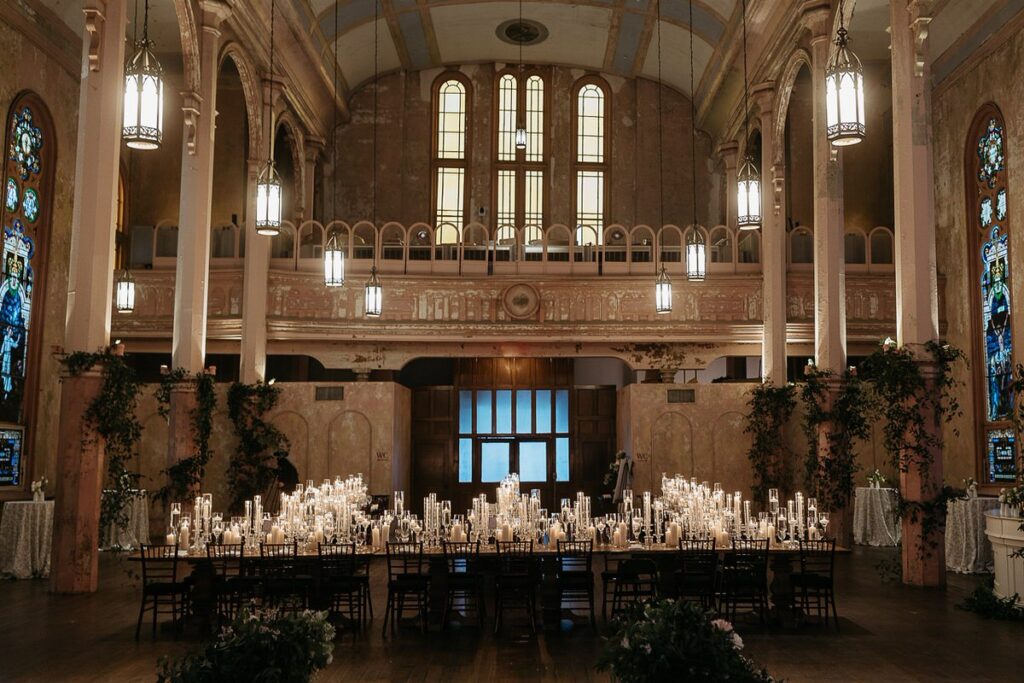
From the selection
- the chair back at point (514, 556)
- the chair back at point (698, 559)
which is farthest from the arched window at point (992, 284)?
the chair back at point (514, 556)

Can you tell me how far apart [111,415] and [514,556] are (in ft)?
16.7

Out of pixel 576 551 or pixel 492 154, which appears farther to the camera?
pixel 492 154

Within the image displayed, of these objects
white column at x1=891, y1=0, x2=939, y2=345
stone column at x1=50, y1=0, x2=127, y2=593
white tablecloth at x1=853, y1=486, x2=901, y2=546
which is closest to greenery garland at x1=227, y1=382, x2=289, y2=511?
stone column at x1=50, y1=0, x2=127, y2=593

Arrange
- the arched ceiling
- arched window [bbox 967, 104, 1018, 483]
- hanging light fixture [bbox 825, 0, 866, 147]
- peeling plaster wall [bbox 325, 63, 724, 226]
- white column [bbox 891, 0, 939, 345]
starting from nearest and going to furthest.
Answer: hanging light fixture [bbox 825, 0, 866, 147] → white column [bbox 891, 0, 939, 345] → arched window [bbox 967, 104, 1018, 483] → the arched ceiling → peeling plaster wall [bbox 325, 63, 724, 226]

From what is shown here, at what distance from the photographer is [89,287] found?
11.4m

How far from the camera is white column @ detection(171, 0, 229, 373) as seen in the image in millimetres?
14898

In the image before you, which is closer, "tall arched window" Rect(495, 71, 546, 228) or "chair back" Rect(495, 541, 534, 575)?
"chair back" Rect(495, 541, 534, 575)

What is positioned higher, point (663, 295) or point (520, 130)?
point (520, 130)

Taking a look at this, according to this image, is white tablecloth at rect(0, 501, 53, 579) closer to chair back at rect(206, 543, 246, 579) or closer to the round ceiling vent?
chair back at rect(206, 543, 246, 579)

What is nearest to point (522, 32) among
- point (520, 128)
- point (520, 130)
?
point (520, 128)

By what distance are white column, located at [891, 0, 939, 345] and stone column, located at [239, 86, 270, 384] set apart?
1121cm

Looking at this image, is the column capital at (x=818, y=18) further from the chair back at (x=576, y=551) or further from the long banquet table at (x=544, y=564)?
the chair back at (x=576, y=551)

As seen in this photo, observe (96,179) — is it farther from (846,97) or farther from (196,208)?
(846,97)

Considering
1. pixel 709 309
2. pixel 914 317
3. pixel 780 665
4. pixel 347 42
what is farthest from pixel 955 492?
pixel 347 42
